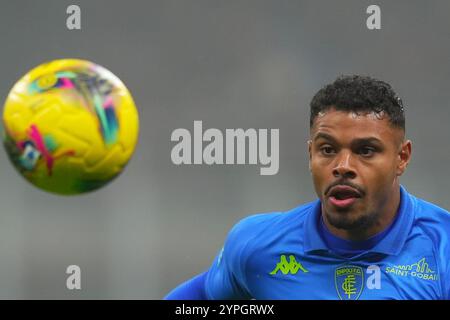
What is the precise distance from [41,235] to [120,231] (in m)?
0.69

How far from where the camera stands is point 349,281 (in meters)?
3.94

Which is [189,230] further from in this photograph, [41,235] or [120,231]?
[41,235]

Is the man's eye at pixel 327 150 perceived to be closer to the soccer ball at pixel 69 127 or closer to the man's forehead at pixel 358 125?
the man's forehead at pixel 358 125

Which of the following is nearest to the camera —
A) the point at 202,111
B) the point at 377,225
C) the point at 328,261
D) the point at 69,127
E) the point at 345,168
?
the point at 69,127

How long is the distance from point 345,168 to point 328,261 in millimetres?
580

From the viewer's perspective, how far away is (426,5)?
7.56m

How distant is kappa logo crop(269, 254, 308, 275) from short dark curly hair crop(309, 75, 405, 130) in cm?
69

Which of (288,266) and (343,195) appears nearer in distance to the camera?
(343,195)

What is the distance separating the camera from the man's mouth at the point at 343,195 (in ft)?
12.0

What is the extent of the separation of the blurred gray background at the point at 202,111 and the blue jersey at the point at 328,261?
3043mm

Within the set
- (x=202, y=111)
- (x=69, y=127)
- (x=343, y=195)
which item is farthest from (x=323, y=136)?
(x=202, y=111)

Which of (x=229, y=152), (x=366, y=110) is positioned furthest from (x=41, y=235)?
(x=366, y=110)

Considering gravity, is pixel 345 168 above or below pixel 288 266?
above

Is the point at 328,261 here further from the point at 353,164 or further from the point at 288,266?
the point at 353,164
